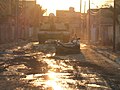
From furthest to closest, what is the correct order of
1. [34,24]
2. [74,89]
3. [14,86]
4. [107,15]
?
[34,24] < [107,15] < [14,86] < [74,89]

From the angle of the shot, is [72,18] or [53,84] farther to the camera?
[72,18]

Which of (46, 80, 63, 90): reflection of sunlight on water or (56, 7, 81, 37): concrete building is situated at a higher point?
(46, 80, 63, 90): reflection of sunlight on water

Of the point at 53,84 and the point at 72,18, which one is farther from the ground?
the point at 53,84

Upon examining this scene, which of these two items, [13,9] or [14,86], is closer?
[14,86]

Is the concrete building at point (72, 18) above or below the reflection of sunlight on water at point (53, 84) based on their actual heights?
below

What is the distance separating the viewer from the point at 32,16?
4464 inches

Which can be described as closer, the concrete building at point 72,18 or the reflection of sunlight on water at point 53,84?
the reflection of sunlight on water at point 53,84

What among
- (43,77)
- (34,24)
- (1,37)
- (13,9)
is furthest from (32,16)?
(43,77)

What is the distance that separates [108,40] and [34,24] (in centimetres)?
5638

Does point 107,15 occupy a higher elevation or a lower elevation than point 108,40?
higher

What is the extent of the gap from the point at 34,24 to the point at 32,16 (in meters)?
3.58

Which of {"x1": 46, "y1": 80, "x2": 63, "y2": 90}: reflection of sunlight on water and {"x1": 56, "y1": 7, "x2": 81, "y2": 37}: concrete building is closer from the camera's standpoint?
{"x1": 46, "y1": 80, "x2": 63, "y2": 90}: reflection of sunlight on water

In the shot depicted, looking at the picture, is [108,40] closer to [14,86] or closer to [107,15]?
[107,15]

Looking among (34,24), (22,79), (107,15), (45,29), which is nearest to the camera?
(22,79)
